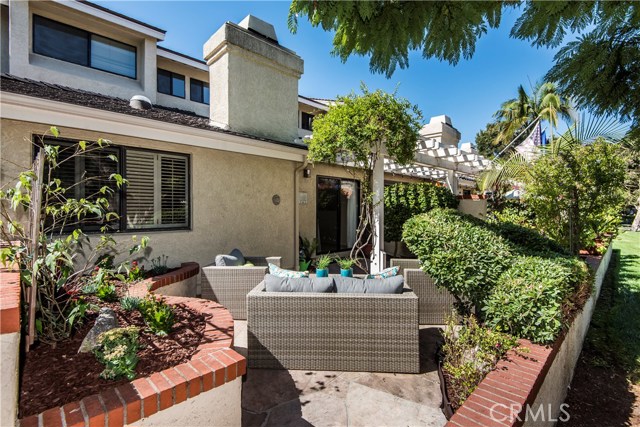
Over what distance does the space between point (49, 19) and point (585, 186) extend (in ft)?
55.4

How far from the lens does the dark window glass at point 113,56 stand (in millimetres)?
11688

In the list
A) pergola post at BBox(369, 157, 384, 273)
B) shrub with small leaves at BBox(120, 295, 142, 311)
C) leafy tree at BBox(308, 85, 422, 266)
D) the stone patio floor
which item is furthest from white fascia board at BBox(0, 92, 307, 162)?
the stone patio floor

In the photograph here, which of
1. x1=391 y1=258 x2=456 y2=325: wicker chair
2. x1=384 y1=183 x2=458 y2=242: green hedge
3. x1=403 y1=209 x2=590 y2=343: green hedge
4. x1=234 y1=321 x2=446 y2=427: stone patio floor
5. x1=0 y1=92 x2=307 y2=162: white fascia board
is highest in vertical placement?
x1=0 y1=92 x2=307 y2=162: white fascia board

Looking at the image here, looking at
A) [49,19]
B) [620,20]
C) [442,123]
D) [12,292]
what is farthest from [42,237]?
[442,123]

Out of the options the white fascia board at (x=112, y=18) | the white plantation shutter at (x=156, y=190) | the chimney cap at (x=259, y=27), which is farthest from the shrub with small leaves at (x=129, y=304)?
the white fascia board at (x=112, y=18)

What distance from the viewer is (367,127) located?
628cm

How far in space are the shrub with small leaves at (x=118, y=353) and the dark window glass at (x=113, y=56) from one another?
12.9m

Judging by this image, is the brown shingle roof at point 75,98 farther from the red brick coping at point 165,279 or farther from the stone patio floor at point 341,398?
the stone patio floor at point 341,398

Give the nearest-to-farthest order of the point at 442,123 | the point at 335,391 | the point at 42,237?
the point at 42,237
the point at 335,391
the point at 442,123

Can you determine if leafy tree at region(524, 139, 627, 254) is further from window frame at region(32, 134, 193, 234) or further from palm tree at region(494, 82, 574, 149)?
palm tree at region(494, 82, 574, 149)

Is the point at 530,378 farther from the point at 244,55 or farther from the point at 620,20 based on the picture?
the point at 244,55

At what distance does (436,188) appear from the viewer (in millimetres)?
10328

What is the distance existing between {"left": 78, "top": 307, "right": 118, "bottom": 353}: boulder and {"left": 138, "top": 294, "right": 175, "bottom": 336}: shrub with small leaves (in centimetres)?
31

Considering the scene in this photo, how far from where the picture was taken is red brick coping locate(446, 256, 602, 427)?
7.18 feet
